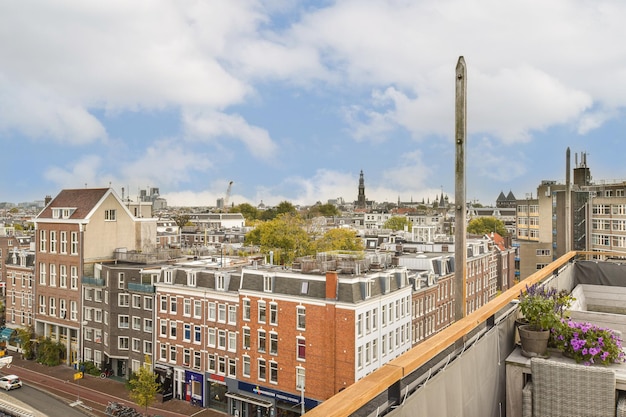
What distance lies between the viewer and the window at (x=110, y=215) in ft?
127

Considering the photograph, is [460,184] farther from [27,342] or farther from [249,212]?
[249,212]

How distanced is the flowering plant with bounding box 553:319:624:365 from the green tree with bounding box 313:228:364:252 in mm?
45567

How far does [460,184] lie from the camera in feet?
19.8

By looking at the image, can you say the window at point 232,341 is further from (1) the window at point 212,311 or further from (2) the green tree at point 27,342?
(2) the green tree at point 27,342

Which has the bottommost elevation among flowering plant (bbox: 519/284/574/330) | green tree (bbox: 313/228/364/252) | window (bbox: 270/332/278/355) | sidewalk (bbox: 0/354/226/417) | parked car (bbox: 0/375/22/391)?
sidewalk (bbox: 0/354/226/417)

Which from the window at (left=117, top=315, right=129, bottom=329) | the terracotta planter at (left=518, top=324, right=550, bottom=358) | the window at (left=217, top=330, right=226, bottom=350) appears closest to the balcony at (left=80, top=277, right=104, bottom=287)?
the window at (left=117, top=315, right=129, bottom=329)

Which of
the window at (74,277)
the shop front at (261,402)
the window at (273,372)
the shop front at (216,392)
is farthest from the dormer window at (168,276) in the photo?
Answer: the window at (74,277)

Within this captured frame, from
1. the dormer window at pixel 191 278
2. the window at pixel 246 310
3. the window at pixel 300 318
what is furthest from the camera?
the dormer window at pixel 191 278

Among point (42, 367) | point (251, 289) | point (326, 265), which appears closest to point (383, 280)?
point (326, 265)

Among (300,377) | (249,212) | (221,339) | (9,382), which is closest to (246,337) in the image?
(221,339)

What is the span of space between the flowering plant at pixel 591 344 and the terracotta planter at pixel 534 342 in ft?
0.60

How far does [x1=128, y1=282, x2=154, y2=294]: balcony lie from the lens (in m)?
31.3

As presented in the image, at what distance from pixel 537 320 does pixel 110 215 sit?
39292 millimetres

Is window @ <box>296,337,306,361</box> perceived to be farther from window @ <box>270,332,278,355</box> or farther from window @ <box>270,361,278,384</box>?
window @ <box>270,361,278,384</box>
